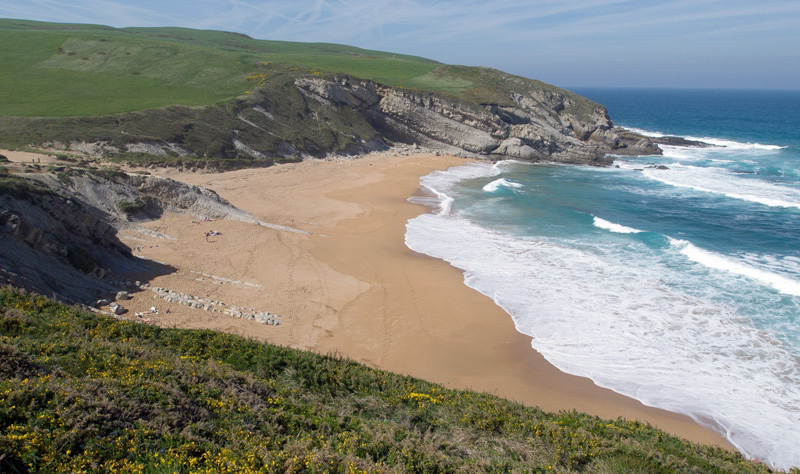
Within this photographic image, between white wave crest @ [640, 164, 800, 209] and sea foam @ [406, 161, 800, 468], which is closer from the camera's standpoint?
sea foam @ [406, 161, 800, 468]

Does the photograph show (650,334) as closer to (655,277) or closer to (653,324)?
(653,324)

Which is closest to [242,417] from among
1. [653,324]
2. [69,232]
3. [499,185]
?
[69,232]

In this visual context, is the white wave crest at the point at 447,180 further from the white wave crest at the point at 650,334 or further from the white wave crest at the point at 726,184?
the white wave crest at the point at 726,184

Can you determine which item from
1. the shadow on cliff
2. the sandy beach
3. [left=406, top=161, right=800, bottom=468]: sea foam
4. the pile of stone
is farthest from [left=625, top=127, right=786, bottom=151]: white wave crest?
the shadow on cliff

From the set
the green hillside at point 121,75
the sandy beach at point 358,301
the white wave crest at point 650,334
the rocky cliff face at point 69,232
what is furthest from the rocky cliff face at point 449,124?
the rocky cliff face at point 69,232

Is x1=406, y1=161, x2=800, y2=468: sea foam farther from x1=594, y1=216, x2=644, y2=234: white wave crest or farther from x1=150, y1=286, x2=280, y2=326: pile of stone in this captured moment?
x1=150, y1=286, x2=280, y2=326: pile of stone
